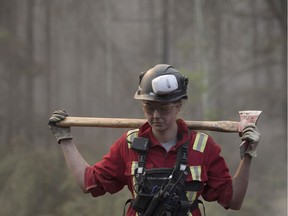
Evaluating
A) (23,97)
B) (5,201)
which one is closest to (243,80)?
(23,97)

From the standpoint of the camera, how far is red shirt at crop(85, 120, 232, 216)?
372cm

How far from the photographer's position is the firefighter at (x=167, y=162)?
365 centimetres

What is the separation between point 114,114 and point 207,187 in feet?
57.3

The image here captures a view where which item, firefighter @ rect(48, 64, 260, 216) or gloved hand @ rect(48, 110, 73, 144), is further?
gloved hand @ rect(48, 110, 73, 144)

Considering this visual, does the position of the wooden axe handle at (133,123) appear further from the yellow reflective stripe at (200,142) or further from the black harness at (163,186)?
the black harness at (163,186)

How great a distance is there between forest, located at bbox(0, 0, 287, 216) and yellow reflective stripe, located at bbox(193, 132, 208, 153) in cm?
590

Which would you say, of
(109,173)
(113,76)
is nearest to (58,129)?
(109,173)

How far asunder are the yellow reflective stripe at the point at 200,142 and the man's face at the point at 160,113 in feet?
0.68

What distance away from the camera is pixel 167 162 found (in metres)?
3.72

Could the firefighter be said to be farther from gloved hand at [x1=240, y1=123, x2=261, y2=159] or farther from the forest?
the forest

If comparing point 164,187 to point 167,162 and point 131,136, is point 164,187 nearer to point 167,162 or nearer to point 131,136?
point 167,162

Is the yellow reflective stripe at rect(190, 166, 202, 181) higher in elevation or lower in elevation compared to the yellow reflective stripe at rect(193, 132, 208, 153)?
lower

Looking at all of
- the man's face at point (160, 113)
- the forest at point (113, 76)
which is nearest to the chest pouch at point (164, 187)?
the man's face at point (160, 113)

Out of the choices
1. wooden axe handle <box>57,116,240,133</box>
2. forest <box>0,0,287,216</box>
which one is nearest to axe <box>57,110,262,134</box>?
wooden axe handle <box>57,116,240,133</box>
